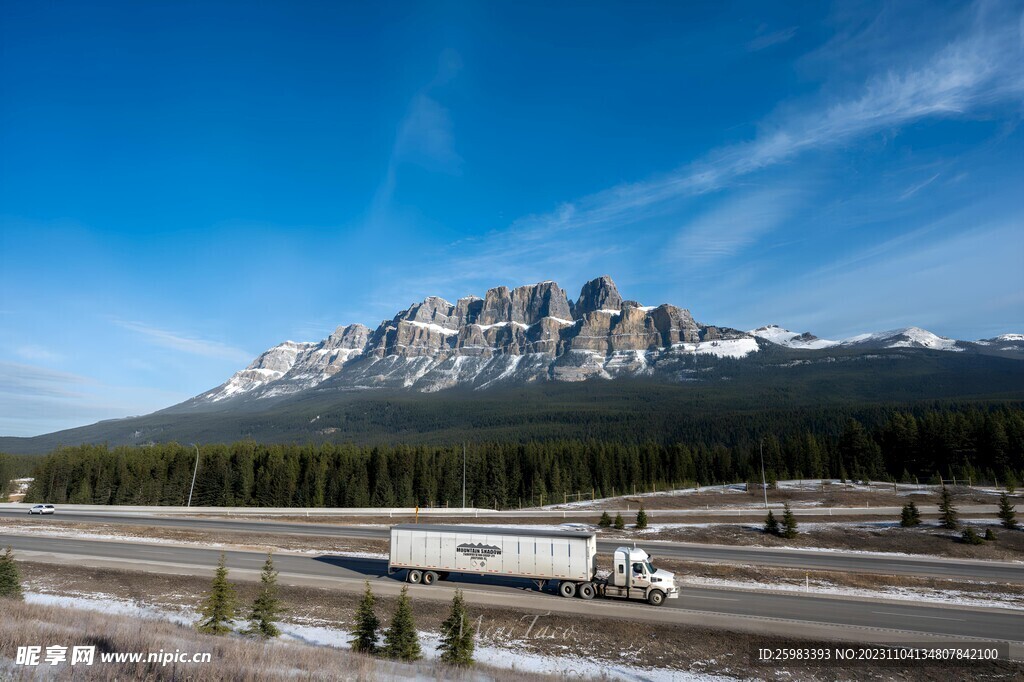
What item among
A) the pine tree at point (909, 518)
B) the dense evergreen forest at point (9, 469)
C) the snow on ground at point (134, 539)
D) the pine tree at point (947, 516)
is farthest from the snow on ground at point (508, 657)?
the dense evergreen forest at point (9, 469)

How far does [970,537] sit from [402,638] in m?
44.9

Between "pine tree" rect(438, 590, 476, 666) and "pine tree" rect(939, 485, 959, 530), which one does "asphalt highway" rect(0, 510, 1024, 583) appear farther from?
"pine tree" rect(438, 590, 476, 666)

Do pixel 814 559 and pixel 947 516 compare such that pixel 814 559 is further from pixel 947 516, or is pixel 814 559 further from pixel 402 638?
pixel 402 638

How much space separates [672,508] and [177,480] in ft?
281

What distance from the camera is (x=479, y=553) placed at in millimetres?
28031

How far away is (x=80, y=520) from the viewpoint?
2288 inches

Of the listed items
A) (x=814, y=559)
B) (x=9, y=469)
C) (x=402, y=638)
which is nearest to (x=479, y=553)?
(x=402, y=638)

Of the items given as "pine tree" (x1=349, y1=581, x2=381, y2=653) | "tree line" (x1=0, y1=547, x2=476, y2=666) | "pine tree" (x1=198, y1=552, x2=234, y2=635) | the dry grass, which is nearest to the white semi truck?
"tree line" (x1=0, y1=547, x2=476, y2=666)

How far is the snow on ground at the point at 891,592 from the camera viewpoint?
25.5m

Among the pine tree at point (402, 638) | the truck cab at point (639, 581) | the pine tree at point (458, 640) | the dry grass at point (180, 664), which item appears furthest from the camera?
the truck cab at point (639, 581)

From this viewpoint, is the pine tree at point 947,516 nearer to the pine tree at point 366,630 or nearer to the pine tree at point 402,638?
the pine tree at point 402,638

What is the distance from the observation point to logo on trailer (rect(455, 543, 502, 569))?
1096 inches

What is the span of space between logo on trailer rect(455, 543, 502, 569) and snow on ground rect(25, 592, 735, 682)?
729 cm

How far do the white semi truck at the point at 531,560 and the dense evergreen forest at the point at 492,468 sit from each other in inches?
2537
